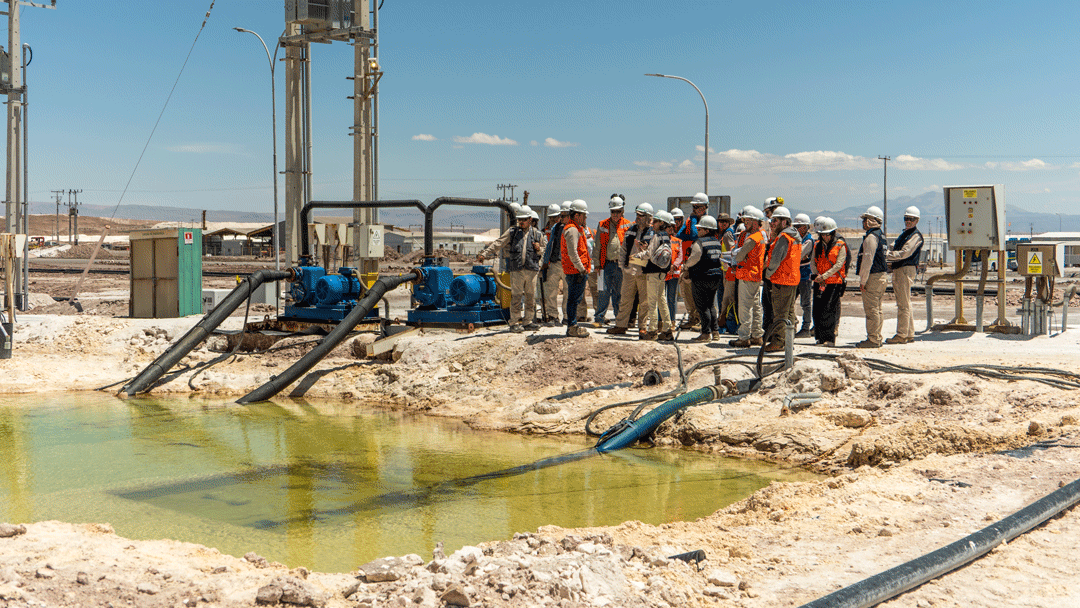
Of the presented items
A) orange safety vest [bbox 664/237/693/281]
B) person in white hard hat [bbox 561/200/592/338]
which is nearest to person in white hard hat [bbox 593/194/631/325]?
person in white hard hat [bbox 561/200/592/338]

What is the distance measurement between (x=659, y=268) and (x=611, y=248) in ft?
6.91

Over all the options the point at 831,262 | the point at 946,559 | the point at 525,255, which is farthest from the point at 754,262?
the point at 946,559

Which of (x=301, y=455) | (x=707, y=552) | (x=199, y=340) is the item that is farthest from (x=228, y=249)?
(x=707, y=552)

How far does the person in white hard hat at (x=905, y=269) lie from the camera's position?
13070mm

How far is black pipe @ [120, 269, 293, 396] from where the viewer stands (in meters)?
14.2

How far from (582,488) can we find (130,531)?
3911mm

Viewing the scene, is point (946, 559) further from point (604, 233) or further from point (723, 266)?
point (604, 233)

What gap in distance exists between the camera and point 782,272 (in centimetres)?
1223

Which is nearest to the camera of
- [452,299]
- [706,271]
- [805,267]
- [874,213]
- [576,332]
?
[874,213]

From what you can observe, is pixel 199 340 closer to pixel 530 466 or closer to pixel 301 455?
pixel 301 455

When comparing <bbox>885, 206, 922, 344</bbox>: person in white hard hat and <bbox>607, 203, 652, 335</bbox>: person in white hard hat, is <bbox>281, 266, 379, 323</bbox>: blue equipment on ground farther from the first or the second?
<bbox>885, 206, 922, 344</bbox>: person in white hard hat

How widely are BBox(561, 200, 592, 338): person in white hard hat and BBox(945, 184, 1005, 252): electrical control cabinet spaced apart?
5839mm

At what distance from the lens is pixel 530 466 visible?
9.43 metres

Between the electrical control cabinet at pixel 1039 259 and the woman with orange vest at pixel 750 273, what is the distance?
4.98m
